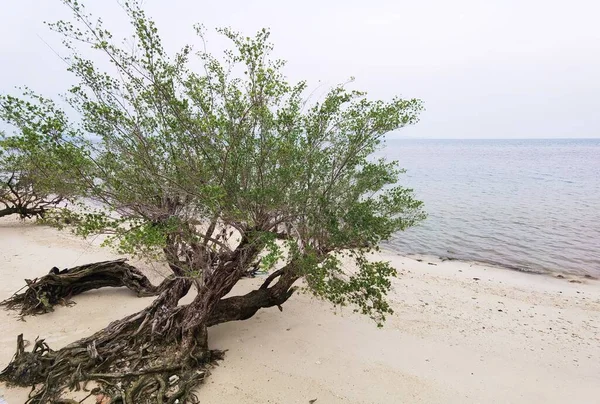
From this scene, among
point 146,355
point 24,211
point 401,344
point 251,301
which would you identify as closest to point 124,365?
point 146,355

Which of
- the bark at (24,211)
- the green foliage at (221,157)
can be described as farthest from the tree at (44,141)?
the bark at (24,211)

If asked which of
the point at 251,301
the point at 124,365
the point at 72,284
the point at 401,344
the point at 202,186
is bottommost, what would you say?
the point at 124,365

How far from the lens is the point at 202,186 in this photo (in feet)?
17.9

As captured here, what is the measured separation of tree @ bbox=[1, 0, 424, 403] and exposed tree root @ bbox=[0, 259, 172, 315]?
2212 millimetres

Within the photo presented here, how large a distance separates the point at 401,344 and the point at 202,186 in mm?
5475

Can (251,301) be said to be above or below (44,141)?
below

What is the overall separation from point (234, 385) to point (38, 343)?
3688mm

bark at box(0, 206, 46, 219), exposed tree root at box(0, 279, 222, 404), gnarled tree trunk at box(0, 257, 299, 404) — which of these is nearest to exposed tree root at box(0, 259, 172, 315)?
gnarled tree trunk at box(0, 257, 299, 404)

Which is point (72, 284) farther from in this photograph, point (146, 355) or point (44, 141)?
point (44, 141)

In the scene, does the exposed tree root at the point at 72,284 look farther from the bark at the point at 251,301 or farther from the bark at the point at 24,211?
the bark at the point at 24,211

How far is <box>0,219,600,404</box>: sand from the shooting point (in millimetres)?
6000

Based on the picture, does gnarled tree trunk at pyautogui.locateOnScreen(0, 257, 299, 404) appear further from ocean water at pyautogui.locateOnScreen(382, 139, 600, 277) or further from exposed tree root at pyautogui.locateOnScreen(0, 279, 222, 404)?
ocean water at pyautogui.locateOnScreen(382, 139, 600, 277)

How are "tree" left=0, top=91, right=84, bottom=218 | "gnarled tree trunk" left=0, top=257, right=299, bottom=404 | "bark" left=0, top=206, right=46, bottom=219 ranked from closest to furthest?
"tree" left=0, top=91, right=84, bottom=218 → "gnarled tree trunk" left=0, top=257, right=299, bottom=404 → "bark" left=0, top=206, right=46, bottom=219

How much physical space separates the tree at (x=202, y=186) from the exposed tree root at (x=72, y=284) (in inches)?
87.1
